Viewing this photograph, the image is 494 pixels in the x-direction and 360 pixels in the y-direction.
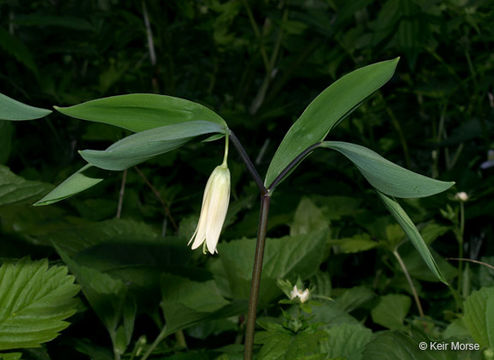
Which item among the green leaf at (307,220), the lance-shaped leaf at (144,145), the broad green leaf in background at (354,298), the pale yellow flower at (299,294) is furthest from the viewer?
the green leaf at (307,220)

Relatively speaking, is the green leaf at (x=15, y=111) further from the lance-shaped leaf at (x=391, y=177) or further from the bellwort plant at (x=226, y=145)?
the lance-shaped leaf at (x=391, y=177)

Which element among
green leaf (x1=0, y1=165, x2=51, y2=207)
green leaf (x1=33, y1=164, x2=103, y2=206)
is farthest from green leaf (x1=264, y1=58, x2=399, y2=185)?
green leaf (x1=0, y1=165, x2=51, y2=207)

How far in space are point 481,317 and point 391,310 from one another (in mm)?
351

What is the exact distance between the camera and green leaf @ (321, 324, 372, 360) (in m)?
0.69

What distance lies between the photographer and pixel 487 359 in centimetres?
49

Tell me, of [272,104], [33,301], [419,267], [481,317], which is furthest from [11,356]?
[272,104]

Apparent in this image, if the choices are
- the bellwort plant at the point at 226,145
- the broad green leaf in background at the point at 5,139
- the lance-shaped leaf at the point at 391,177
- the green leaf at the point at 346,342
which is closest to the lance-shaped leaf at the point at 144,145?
the bellwort plant at the point at 226,145

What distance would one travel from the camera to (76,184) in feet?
1.56

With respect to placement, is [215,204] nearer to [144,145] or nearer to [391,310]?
[144,145]

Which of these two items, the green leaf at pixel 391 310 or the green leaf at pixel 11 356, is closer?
the green leaf at pixel 11 356

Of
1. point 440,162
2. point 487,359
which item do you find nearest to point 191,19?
point 440,162

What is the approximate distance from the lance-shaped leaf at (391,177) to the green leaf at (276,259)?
15.6 inches

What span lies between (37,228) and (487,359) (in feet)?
2.39

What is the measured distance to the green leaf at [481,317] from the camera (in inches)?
23.2
